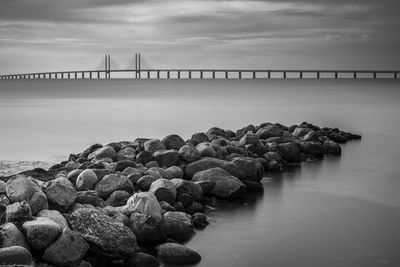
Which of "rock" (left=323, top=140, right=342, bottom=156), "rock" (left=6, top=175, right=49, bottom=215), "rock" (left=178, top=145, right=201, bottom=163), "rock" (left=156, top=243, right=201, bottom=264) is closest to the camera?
"rock" (left=156, top=243, right=201, bottom=264)

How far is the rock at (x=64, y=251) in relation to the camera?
6.60 m

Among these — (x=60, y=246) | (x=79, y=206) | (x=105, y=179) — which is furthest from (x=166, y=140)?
(x=60, y=246)

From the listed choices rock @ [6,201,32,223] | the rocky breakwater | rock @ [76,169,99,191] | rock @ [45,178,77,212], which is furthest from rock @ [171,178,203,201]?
rock @ [6,201,32,223]

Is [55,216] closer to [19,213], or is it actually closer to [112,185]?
[19,213]

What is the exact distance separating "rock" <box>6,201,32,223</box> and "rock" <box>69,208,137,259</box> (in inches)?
21.6

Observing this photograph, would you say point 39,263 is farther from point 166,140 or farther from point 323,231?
point 166,140

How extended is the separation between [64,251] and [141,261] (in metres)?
0.98

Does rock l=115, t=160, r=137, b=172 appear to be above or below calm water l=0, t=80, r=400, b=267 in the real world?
above

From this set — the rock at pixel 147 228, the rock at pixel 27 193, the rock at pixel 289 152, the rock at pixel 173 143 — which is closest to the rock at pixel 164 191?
the rock at pixel 147 228

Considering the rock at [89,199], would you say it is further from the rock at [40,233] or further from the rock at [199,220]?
the rock at [40,233]

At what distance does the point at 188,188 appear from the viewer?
9773 millimetres

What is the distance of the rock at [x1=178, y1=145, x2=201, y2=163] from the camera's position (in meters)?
11.8

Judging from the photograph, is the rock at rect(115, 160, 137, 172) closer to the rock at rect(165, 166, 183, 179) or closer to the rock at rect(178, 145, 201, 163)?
the rock at rect(165, 166, 183, 179)

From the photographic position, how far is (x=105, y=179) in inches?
364
